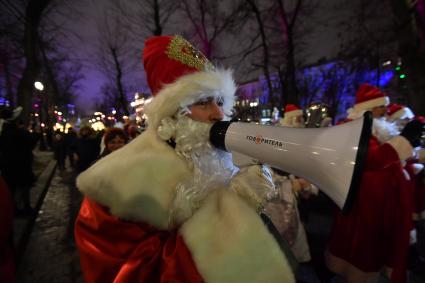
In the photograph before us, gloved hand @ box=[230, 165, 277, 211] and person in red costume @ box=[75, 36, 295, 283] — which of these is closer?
person in red costume @ box=[75, 36, 295, 283]

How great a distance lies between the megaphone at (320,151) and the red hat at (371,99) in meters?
2.88

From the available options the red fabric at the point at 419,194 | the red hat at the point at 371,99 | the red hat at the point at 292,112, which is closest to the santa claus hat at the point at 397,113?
the red hat at the point at 371,99

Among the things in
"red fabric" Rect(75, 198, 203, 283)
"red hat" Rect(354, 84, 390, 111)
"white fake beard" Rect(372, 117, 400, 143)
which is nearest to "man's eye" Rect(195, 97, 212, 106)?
"red fabric" Rect(75, 198, 203, 283)

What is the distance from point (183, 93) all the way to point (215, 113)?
20cm

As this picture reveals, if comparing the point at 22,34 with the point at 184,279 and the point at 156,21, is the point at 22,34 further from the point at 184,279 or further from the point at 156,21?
the point at 184,279

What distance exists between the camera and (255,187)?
1.26 meters

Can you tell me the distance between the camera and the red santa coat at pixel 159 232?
1136 mm

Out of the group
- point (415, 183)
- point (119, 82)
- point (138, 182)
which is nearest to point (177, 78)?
point (138, 182)

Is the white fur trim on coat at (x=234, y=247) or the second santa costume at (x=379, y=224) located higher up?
the white fur trim on coat at (x=234, y=247)

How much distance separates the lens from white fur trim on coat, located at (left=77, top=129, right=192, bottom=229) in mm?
1267

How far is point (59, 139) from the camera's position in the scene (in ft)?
37.0

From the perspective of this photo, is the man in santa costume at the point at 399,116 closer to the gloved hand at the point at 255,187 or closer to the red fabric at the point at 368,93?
the red fabric at the point at 368,93

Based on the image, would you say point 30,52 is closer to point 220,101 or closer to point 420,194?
point 220,101

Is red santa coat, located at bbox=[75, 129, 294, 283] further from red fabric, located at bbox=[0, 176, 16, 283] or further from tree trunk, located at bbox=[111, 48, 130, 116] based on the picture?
tree trunk, located at bbox=[111, 48, 130, 116]
